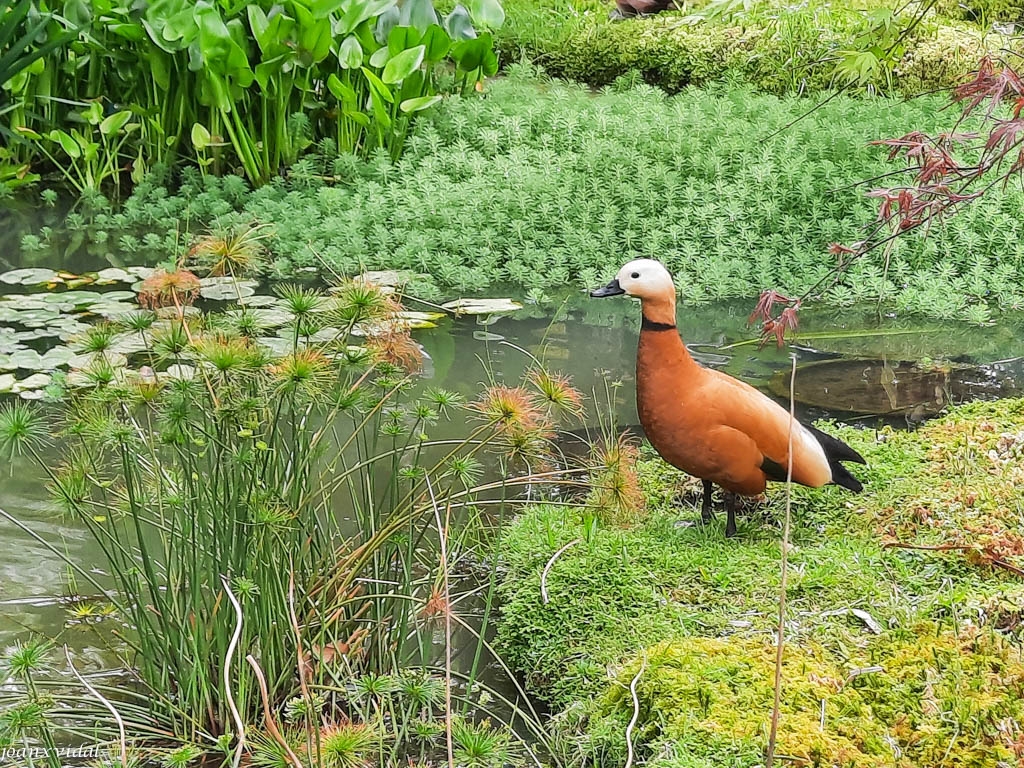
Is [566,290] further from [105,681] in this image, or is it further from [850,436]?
[105,681]

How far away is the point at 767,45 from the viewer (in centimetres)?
764

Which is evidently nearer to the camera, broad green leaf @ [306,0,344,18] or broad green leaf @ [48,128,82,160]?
broad green leaf @ [306,0,344,18]

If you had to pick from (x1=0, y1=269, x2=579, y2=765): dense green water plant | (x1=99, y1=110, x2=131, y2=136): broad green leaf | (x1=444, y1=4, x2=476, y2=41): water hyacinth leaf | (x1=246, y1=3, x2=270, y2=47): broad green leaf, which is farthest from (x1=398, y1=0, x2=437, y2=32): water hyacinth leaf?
(x1=0, y1=269, x2=579, y2=765): dense green water plant

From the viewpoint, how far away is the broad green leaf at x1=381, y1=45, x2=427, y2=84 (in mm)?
5921

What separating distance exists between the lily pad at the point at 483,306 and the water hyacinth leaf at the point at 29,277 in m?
1.74

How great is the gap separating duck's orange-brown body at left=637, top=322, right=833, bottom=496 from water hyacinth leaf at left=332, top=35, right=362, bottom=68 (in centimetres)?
373

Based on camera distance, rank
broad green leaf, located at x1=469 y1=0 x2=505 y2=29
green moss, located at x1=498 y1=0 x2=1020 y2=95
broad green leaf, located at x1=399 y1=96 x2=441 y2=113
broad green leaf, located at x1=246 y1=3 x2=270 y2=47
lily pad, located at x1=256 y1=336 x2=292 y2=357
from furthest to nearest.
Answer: green moss, located at x1=498 y1=0 x2=1020 y2=95
broad green leaf, located at x1=469 y1=0 x2=505 y2=29
broad green leaf, located at x1=399 y1=96 x2=441 y2=113
broad green leaf, located at x1=246 y1=3 x2=270 y2=47
lily pad, located at x1=256 y1=336 x2=292 y2=357

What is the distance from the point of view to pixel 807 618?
238 centimetres

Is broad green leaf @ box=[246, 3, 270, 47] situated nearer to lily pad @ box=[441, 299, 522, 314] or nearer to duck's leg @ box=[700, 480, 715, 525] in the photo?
lily pad @ box=[441, 299, 522, 314]

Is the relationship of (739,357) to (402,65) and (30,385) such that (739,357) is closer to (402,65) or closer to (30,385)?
(30,385)

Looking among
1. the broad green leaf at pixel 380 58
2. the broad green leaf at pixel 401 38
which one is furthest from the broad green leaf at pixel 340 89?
the broad green leaf at pixel 401 38

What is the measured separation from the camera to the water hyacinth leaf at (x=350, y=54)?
5887 millimetres

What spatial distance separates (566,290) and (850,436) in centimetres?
181

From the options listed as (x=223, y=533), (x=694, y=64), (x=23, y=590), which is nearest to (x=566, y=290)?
(x=23, y=590)
